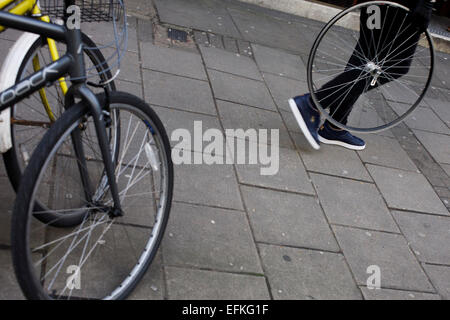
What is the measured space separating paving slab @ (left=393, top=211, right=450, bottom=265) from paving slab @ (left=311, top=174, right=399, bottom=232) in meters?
0.10

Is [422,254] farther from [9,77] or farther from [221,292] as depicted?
[9,77]

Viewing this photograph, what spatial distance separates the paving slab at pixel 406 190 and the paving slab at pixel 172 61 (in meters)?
1.76

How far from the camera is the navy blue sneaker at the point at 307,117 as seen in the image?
3842 millimetres

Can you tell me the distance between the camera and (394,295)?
8.95 ft

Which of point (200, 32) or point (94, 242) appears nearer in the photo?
point (94, 242)

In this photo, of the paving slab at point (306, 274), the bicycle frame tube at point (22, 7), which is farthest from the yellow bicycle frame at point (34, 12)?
the paving slab at point (306, 274)

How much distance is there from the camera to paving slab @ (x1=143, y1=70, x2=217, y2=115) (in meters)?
3.94

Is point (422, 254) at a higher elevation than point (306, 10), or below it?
below

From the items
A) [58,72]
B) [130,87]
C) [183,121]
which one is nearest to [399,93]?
[183,121]

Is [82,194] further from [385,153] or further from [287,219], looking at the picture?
[385,153]

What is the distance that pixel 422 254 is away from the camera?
313cm
